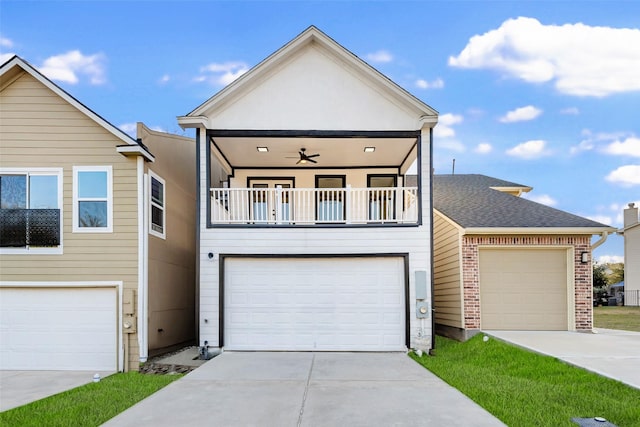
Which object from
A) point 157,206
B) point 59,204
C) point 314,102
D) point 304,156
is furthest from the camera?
point 304,156

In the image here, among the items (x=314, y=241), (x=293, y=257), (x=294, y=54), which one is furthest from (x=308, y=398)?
(x=294, y=54)

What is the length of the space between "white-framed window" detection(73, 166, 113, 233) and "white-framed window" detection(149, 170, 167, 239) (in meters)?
0.84

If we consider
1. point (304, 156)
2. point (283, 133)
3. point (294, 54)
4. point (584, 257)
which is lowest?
point (584, 257)

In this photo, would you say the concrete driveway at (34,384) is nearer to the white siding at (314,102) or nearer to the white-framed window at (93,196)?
the white-framed window at (93,196)

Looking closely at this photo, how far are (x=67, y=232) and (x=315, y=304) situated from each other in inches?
214

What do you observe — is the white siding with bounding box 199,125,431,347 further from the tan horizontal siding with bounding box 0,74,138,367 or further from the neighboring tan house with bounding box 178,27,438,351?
the tan horizontal siding with bounding box 0,74,138,367

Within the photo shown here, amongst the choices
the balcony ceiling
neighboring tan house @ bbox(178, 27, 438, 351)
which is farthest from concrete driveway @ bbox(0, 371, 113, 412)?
the balcony ceiling

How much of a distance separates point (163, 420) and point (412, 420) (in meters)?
2.83

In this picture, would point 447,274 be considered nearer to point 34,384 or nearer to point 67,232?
point 67,232

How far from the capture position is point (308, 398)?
600 centimetres

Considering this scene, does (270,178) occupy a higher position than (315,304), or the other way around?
(270,178)

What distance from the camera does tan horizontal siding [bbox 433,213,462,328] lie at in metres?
11.4

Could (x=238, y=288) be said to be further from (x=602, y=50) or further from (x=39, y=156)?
(x=602, y=50)

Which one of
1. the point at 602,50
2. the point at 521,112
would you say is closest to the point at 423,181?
the point at 602,50
